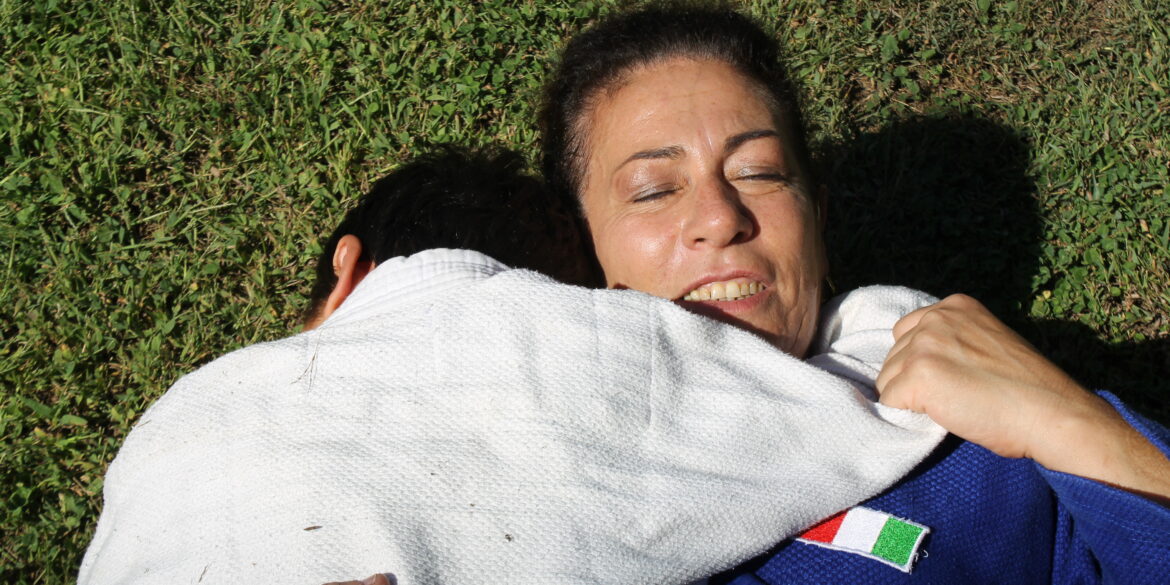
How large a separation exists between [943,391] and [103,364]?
2.77m

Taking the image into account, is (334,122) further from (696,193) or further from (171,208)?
(696,193)

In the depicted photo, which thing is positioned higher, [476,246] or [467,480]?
[476,246]

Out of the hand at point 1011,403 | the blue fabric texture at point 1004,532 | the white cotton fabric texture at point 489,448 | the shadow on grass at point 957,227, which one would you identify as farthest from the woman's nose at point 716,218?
the shadow on grass at point 957,227

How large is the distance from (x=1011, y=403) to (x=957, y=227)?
5.96ft

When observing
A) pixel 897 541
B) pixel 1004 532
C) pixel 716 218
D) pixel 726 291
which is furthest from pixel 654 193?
pixel 1004 532

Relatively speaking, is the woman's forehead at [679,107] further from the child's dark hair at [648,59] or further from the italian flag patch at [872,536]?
the italian flag patch at [872,536]

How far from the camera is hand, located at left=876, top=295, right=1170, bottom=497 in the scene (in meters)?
2.04

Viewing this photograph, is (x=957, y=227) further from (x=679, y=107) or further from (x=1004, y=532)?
(x=1004, y=532)

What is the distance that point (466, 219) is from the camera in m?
2.47

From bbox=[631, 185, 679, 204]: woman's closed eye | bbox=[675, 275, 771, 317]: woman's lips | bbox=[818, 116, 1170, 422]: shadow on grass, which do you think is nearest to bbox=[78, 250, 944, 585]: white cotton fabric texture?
bbox=[675, 275, 771, 317]: woman's lips

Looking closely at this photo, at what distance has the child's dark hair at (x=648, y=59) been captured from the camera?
277cm

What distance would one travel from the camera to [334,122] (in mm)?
3781

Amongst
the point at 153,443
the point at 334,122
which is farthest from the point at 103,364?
the point at 153,443

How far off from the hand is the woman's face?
0.38 metres
